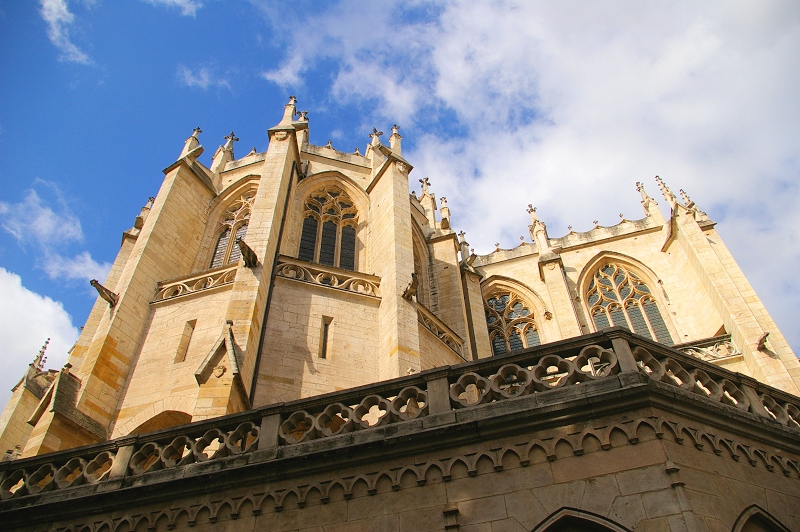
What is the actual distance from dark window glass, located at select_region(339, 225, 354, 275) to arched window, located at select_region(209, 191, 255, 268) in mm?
2785

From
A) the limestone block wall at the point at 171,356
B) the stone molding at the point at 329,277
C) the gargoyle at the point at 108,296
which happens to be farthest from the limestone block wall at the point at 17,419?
the stone molding at the point at 329,277

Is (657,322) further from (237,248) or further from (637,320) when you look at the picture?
(237,248)

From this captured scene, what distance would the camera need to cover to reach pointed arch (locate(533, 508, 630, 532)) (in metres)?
4.68

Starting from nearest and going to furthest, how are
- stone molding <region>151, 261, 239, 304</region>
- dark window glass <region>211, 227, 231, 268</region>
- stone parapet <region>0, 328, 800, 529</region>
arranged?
1. stone parapet <region>0, 328, 800, 529</region>
2. stone molding <region>151, 261, 239, 304</region>
3. dark window glass <region>211, 227, 231, 268</region>

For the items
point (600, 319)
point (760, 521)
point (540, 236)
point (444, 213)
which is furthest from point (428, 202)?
point (760, 521)

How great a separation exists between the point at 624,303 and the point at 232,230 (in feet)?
43.3

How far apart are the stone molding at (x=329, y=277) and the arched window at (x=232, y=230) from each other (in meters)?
2.85

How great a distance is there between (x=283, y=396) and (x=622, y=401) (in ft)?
23.1

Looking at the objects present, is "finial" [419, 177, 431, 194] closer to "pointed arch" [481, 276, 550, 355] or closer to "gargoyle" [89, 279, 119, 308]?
"pointed arch" [481, 276, 550, 355]

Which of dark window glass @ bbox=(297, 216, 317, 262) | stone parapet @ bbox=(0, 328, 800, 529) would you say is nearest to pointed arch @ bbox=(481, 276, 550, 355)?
dark window glass @ bbox=(297, 216, 317, 262)

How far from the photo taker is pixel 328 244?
16.2 m

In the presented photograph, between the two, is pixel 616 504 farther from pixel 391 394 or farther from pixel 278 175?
pixel 278 175

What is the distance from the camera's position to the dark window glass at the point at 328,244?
51.9ft

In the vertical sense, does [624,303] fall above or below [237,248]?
above
